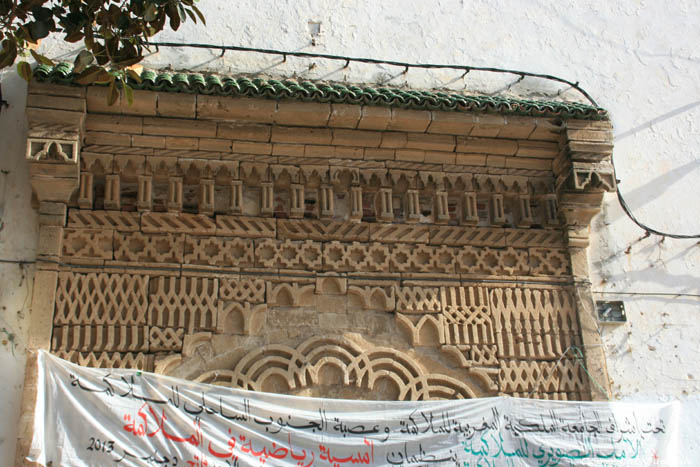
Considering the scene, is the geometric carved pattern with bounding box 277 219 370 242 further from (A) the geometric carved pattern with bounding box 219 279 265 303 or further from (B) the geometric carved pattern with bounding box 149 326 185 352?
(B) the geometric carved pattern with bounding box 149 326 185 352

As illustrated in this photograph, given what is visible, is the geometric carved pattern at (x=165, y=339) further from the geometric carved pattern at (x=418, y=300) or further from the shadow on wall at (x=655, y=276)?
the shadow on wall at (x=655, y=276)

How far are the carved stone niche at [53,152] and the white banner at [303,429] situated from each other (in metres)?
1.00

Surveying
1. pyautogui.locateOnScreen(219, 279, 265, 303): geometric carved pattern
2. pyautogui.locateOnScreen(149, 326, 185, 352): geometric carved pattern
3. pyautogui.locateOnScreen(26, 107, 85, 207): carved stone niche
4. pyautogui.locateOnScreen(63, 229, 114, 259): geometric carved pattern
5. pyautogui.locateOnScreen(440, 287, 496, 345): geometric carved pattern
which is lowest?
pyautogui.locateOnScreen(149, 326, 185, 352): geometric carved pattern

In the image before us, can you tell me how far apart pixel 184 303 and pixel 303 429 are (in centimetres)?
101

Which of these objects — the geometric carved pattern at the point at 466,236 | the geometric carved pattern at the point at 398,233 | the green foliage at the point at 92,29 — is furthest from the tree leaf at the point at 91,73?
the geometric carved pattern at the point at 466,236

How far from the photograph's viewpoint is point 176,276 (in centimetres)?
553

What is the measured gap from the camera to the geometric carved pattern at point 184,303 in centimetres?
539

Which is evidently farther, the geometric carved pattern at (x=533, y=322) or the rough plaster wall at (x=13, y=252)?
the geometric carved pattern at (x=533, y=322)

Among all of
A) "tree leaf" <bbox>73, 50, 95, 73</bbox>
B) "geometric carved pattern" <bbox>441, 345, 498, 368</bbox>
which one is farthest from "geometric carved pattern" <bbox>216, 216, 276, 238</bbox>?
"tree leaf" <bbox>73, 50, 95, 73</bbox>

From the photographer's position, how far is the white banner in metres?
4.87

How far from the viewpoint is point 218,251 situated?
18.5 feet

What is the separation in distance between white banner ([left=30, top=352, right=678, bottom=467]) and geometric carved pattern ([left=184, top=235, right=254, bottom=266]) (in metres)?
0.81

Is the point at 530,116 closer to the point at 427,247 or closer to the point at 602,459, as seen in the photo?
the point at 427,247

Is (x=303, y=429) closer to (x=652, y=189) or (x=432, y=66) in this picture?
(x=432, y=66)
